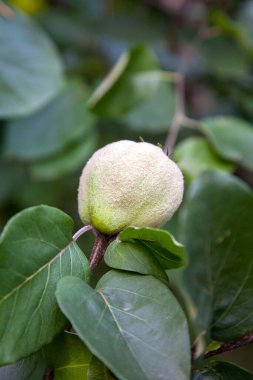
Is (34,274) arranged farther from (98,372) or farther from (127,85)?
(127,85)

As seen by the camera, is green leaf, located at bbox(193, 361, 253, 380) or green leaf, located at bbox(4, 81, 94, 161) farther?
green leaf, located at bbox(4, 81, 94, 161)

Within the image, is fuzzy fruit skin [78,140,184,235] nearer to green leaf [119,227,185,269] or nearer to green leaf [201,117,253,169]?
green leaf [119,227,185,269]

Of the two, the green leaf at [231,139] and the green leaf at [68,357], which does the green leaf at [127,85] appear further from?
the green leaf at [68,357]

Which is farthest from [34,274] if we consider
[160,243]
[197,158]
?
[197,158]

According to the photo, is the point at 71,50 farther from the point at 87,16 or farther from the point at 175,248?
the point at 175,248

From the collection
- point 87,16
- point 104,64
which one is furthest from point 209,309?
point 87,16

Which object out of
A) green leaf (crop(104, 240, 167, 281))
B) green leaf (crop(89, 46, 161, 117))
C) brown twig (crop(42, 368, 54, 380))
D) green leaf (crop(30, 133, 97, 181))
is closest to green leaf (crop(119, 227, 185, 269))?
green leaf (crop(104, 240, 167, 281))
